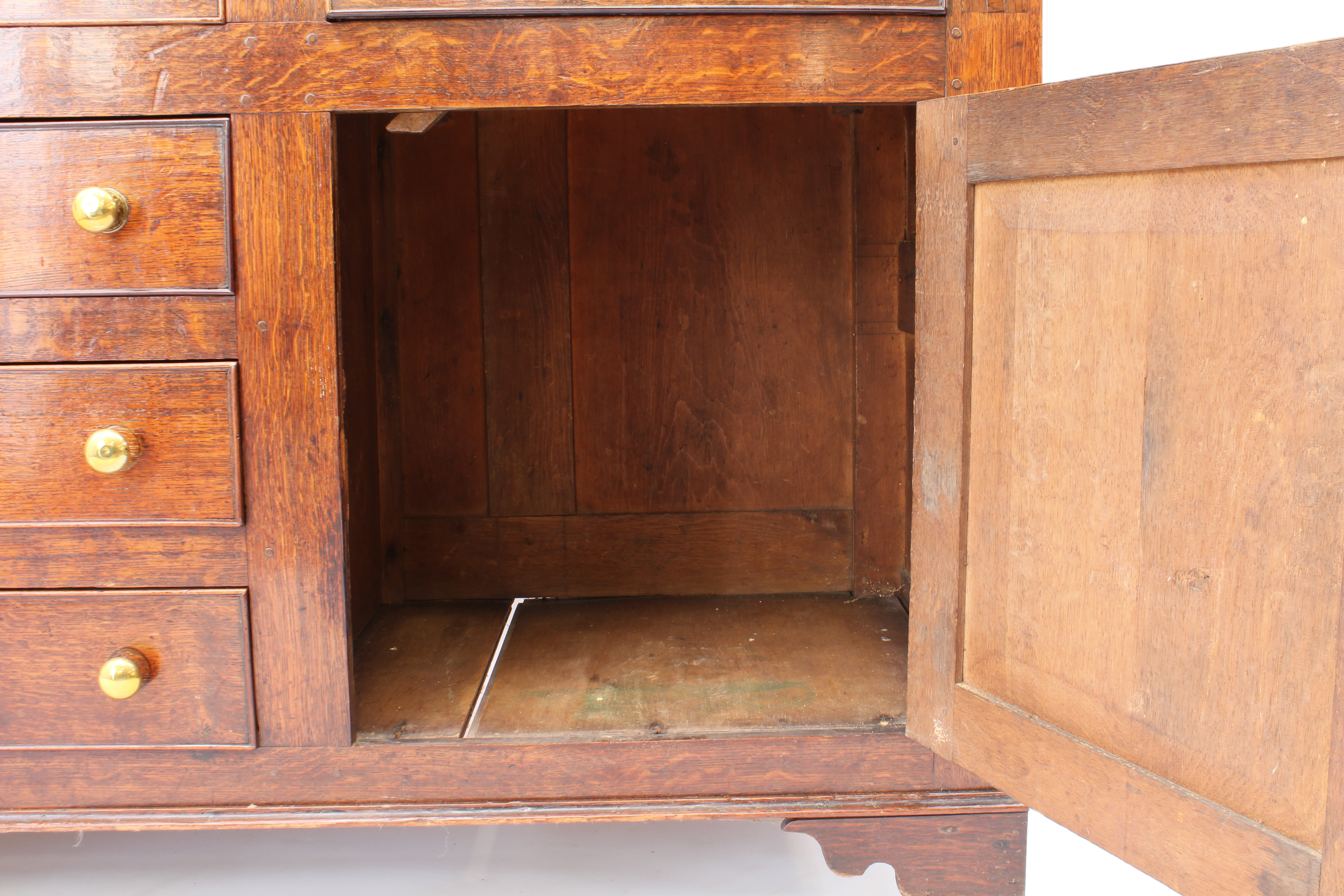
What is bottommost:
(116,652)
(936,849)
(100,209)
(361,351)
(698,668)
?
(936,849)

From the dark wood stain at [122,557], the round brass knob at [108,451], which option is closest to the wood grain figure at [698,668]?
the dark wood stain at [122,557]

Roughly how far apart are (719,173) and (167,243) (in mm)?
925

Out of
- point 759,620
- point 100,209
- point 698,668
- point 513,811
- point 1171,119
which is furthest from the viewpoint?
point 759,620

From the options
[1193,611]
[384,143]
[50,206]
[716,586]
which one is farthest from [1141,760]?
[384,143]

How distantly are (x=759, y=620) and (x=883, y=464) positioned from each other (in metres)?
0.34

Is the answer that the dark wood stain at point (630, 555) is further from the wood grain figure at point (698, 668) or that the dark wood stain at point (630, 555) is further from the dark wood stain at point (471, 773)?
the dark wood stain at point (471, 773)

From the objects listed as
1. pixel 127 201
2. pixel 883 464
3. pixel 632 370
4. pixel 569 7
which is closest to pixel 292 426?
pixel 127 201

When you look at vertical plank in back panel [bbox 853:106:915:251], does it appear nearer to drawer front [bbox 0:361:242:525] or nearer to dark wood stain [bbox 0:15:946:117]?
dark wood stain [bbox 0:15:946:117]

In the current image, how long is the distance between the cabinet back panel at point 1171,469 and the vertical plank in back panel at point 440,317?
979 mm

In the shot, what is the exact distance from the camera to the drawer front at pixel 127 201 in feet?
3.89

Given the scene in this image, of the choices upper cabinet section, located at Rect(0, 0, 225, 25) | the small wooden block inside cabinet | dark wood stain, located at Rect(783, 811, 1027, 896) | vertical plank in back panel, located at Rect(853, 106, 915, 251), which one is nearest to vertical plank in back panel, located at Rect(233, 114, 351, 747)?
the small wooden block inside cabinet

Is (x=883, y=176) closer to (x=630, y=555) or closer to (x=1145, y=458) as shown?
(x=630, y=555)

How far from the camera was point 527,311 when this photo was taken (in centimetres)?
187

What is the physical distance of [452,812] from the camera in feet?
4.18
